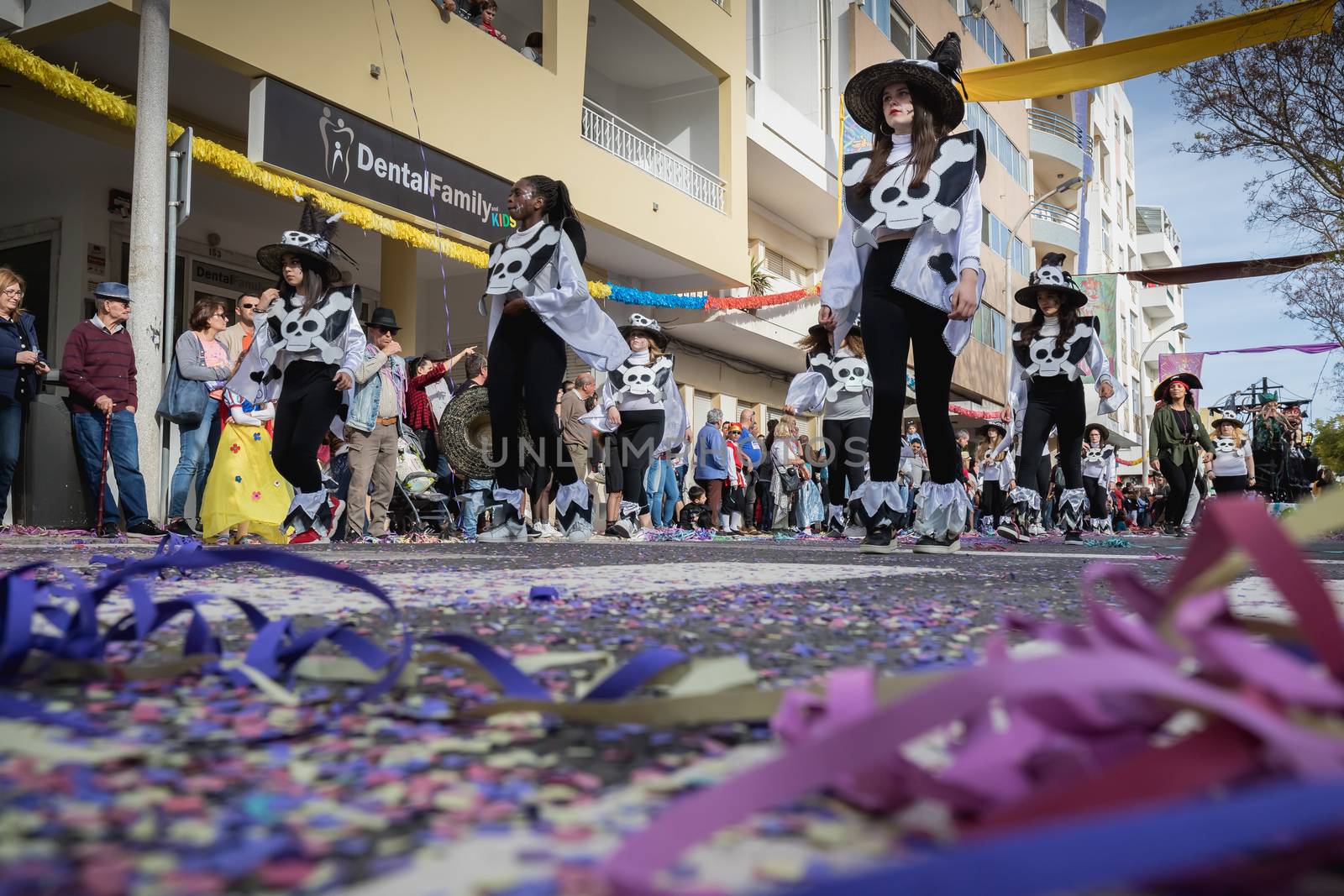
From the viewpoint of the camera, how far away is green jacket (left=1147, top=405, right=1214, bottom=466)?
41.3 ft

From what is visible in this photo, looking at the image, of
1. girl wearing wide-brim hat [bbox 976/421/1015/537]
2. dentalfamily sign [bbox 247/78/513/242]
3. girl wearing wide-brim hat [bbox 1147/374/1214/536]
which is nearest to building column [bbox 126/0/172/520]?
dentalfamily sign [bbox 247/78/513/242]

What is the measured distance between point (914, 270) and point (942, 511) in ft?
4.00

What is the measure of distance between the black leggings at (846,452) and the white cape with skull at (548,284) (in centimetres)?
338

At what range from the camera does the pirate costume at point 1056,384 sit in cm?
764

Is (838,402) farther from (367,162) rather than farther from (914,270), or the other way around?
(367,162)

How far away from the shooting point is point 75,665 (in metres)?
1.21

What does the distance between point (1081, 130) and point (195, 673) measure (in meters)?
42.6

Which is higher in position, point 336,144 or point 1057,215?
point 1057,215

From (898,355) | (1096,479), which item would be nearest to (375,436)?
(898,355)

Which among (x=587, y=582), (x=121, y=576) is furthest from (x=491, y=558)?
(x=121, y=576)

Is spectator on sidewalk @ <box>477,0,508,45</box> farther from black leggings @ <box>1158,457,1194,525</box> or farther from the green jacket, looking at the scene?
black leggings @ <box>1158,457,1194,525</box>

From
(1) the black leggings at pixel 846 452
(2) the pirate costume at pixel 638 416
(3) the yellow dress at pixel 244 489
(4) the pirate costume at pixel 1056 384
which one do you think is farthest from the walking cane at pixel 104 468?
(4) the pirate costume at pixel 1056 384

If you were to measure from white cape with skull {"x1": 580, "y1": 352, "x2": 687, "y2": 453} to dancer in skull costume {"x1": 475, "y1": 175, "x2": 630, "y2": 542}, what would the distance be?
3110 mm

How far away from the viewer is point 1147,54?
1246cm
